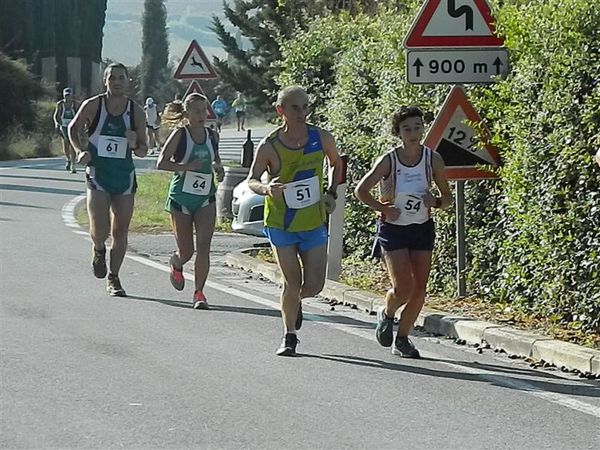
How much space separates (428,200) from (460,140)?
1954 mm

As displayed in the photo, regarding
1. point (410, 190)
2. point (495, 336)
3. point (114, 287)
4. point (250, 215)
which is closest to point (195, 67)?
point (250, 215)

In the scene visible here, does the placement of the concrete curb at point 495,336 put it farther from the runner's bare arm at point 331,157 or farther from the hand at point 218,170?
the runner's bare arm at point 331,157

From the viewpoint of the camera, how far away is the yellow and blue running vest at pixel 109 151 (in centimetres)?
1273

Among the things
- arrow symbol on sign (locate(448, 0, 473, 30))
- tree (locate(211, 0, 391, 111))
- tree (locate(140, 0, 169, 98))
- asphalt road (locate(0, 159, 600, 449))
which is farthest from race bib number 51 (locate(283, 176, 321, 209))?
tree (locate(140, 0, 169, 98))

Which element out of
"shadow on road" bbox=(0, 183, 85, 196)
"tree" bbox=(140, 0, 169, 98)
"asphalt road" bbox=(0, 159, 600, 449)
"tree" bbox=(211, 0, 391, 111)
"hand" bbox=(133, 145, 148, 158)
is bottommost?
"asphalt road" bbox=(0, 159, 600, 449)

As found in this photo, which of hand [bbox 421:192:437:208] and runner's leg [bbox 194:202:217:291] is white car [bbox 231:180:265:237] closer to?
runner's leg [bbox 194:202:217:291]

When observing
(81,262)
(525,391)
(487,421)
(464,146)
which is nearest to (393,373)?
(525,391)

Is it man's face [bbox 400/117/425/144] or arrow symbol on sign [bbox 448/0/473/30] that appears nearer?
man's face [bbox 400/117/425/144]

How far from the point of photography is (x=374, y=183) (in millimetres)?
9719

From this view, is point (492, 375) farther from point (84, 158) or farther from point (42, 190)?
point (42, 190)

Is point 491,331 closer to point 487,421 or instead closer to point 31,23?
point 487,421

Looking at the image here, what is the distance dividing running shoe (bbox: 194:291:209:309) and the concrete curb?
4.50 feet

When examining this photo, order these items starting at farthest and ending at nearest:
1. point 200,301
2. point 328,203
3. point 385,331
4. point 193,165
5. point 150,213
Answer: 1. point 150,213
2. point 193,165
3. point 200,301
4. point 385,331
5. point 328,203

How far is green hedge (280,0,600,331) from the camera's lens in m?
10.0
